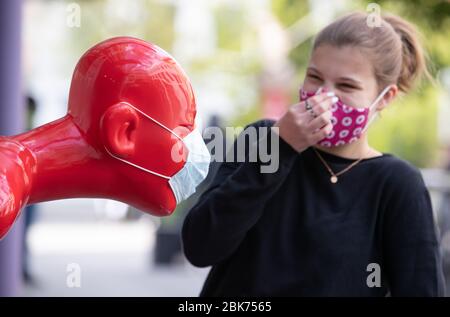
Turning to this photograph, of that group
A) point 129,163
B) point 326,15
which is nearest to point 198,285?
point 129,163

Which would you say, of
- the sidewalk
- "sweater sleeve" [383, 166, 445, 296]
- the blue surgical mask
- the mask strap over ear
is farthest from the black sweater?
the sidewalk

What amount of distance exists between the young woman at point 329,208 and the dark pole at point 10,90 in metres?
1.77

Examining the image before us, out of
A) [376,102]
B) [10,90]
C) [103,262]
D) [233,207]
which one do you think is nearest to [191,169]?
[233,207]

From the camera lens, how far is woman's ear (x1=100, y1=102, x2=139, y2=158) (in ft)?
4.07

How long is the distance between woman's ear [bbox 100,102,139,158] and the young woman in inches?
19.0

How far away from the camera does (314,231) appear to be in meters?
1.78

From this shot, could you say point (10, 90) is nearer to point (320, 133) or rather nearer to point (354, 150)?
point (354, 150)

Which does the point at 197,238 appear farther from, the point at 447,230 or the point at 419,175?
the point at 447,230

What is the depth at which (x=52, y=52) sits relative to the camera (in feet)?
73.4

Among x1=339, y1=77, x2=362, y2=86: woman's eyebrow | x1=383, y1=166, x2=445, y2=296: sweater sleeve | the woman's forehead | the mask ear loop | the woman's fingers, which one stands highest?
the woman's forehead

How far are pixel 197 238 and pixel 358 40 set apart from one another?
0.64 m

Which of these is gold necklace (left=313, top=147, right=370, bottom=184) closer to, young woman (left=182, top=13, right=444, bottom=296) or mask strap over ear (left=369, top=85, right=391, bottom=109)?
young woman (left=182, top=13, right=444, bottom=296)

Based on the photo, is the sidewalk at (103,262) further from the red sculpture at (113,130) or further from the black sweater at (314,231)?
the red sculpture at (113,130)

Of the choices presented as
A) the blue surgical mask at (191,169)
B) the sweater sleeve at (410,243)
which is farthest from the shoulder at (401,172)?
the blue surgical mask at (191,169)
